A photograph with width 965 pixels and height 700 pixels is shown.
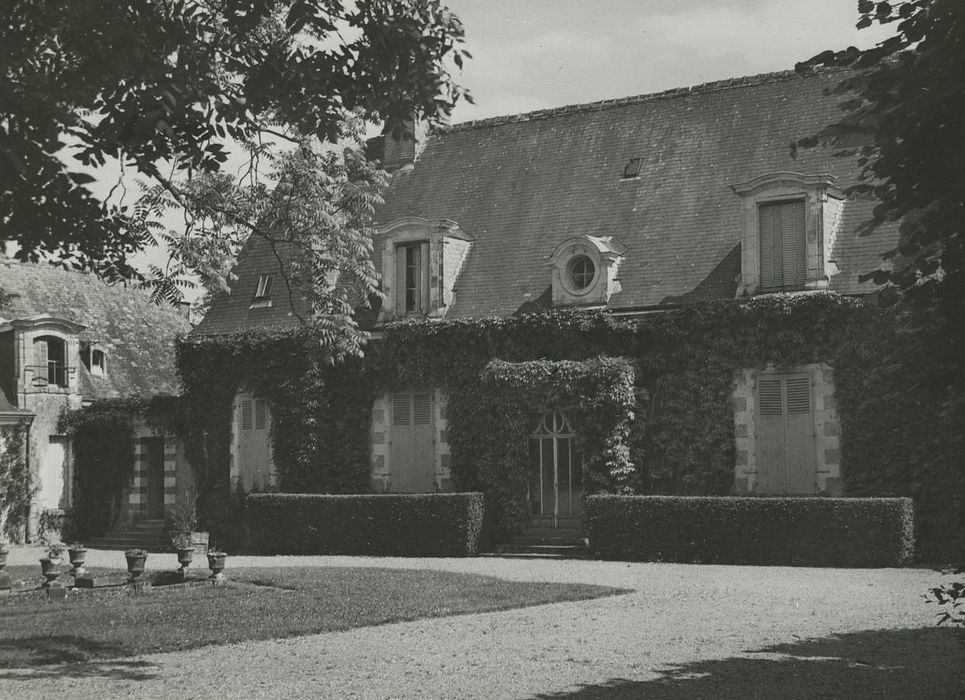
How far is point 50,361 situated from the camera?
26.3 metres

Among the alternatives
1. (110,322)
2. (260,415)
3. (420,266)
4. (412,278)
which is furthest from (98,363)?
(420,266)

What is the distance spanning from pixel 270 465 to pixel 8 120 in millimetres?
15845

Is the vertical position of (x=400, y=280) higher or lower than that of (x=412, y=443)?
higher

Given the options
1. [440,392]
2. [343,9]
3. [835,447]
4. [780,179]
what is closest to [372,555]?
[440,392]

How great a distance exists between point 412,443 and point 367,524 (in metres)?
2.20

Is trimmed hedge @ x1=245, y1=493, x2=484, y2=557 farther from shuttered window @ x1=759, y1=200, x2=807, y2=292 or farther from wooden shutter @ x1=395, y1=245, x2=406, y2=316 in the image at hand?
shuttered window @ x1=759, y1=200, x2=807, y2=292

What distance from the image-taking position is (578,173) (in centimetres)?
2242

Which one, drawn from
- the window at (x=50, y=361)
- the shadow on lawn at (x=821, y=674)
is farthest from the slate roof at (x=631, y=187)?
the shadow on lawn at (x=821, y=674)

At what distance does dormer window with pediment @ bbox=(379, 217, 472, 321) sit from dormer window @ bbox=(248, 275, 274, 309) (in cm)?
306

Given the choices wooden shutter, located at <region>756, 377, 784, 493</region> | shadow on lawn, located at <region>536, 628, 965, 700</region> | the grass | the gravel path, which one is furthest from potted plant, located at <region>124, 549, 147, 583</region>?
wooden shutter, located at <region>756, 377, 784, 493</region>

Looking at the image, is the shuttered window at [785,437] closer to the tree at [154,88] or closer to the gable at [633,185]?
the gable at [633,185]

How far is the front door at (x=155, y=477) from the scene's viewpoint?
2569cm

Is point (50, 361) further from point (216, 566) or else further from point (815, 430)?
point (815, 430)

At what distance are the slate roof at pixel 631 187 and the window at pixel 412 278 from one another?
639 mm
